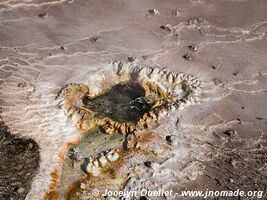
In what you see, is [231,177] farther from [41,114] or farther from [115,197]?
[41,114]

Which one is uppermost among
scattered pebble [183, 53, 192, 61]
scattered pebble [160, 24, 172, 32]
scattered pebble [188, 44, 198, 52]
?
scattered pebble [160, 24, 172, 32]

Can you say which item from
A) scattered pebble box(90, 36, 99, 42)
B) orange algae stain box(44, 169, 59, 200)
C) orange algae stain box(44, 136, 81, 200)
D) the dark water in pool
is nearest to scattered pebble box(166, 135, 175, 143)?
the dark water in pool

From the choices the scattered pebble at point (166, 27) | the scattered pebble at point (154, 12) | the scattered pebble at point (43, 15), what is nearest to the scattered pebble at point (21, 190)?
the scattered pebble at point (43, 15)

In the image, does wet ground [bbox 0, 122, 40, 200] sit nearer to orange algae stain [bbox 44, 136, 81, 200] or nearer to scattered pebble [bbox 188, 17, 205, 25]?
orange algae stain [bbox 44, 136, 81, 200]

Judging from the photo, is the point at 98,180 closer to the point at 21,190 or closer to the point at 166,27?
the point at 21,190

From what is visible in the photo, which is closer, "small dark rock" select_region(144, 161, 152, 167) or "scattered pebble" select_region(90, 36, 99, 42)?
"small dark rock" select_region(144, 161, 152, 167)

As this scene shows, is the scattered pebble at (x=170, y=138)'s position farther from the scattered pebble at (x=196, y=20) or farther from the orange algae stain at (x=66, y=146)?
the scattered pebble at (x=196, y=20)

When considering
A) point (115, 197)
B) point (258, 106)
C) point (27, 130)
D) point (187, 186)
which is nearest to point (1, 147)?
point (27, 130)

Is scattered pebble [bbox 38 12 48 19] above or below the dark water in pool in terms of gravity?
above
